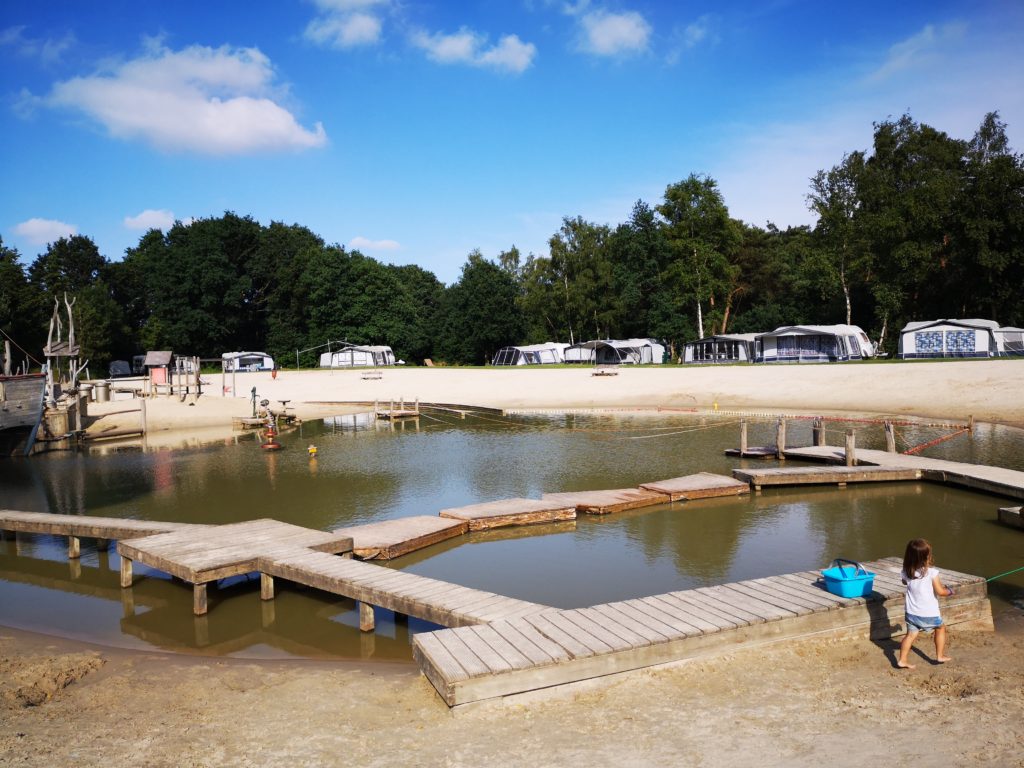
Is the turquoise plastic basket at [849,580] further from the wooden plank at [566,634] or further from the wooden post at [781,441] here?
the wooden post at [781,441]

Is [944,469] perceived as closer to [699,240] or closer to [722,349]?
[722,349]

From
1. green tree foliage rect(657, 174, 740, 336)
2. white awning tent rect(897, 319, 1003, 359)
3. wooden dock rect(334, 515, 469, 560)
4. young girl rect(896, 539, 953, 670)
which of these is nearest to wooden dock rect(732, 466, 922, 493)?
wooden dock rect(334, 515, 469, 560)

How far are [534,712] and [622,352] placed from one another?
57815mm

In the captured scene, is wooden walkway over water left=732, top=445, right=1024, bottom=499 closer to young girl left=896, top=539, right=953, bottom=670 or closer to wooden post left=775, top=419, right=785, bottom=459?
wooden post left=775, top=419, right=785, bottom=459

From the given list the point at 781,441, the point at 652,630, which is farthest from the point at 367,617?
the point at 781,441

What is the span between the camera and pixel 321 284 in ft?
243

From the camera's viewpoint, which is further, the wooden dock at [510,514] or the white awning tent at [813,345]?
the white awning tent at [813,345]

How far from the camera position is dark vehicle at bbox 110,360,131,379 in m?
73.4

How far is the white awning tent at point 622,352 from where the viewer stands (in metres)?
63.5

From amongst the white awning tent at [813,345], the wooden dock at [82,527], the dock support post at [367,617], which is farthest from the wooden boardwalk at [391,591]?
the white awning tent at [813,345]

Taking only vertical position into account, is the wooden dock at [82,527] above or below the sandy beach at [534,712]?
above

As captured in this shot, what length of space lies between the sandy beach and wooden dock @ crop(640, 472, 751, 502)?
326 inches

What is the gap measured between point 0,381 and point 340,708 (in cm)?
2860

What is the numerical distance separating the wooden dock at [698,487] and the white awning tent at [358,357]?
55500mm
